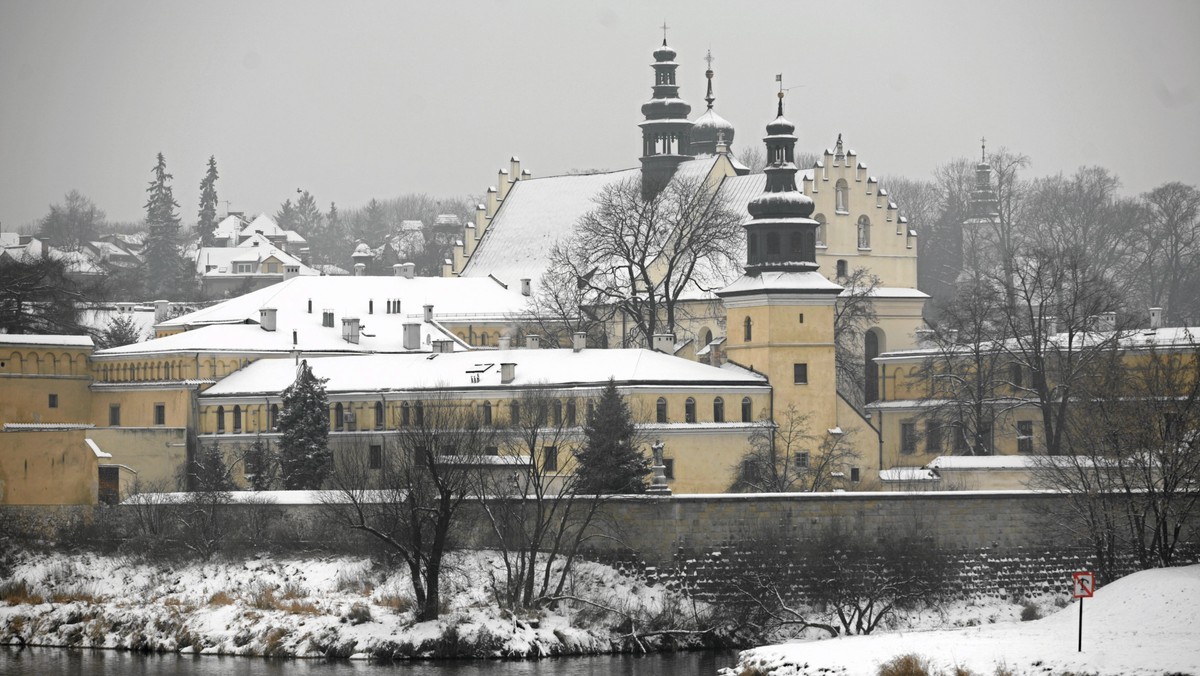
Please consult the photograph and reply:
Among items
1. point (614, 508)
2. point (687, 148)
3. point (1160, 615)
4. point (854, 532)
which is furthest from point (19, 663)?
point (687, 148)

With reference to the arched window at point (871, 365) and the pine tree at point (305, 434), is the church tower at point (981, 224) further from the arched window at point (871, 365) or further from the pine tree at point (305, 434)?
the pine tree at point (305, 434)

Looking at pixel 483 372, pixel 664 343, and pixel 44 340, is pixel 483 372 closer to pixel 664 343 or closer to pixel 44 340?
pixel 664 343

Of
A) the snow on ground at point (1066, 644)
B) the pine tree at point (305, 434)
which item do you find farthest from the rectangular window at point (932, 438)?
the snow on ground at point (1066, 644)

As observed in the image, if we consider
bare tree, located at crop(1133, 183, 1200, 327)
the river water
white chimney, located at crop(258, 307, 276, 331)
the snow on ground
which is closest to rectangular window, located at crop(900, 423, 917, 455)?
the river water

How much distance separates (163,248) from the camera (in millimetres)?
151875

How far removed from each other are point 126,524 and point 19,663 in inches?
468

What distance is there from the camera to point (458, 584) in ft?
203

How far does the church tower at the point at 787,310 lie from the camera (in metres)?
74.2

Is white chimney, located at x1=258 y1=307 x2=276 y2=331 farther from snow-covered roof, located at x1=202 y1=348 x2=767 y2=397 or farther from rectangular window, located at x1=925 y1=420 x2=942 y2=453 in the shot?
rectangular window, located at x1=925 y1=420 x2=942 y2=453

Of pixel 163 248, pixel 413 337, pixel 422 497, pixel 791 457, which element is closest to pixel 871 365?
pixel 791 457

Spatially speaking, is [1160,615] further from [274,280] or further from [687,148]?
[274,280]

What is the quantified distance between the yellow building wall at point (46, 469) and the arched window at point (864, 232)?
29.9m

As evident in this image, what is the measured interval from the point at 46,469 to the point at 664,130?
36.0m

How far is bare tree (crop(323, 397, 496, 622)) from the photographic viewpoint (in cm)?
6025
